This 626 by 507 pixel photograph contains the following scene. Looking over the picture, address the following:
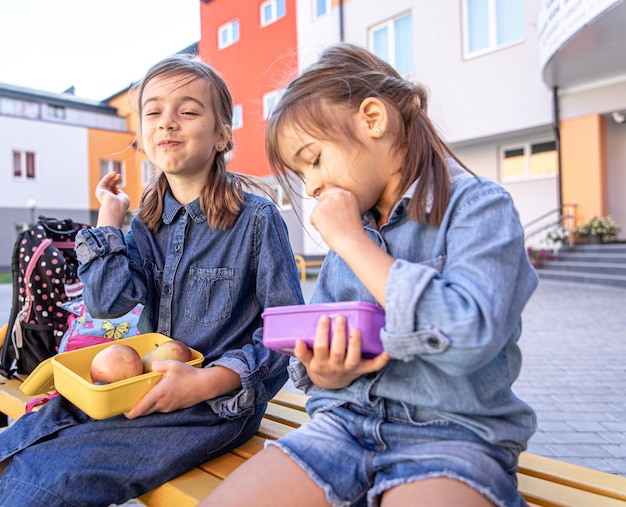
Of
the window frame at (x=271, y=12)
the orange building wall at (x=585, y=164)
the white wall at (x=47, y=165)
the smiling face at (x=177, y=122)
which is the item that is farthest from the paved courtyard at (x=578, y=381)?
the white wall at (x=47, y=165)

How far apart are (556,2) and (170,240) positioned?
30.7ft

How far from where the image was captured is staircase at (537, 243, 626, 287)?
902cm

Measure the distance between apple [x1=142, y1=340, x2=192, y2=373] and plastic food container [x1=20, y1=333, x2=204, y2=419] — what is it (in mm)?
36

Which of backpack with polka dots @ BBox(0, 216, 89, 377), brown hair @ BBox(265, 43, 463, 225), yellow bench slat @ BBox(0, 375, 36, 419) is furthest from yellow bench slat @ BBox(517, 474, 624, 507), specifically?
backpack with polka dots @ BBox(0, 216, 89, 377)

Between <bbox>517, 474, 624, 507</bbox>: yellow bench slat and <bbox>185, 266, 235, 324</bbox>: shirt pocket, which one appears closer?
<bbox>517, 474, 624, 507</bbox>: yellow bench slat

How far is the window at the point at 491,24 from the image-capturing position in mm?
10969

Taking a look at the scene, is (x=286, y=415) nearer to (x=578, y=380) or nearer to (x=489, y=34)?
(x=578, y=380)

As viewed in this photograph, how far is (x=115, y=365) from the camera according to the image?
4.76ft

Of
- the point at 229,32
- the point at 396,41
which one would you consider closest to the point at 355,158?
the point at 396,41

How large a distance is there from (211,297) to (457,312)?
0.99 metres

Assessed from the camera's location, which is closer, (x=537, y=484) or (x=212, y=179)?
(x=537, y=484)

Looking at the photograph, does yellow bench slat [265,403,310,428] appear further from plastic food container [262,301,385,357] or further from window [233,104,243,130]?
window [233,104,243,130]

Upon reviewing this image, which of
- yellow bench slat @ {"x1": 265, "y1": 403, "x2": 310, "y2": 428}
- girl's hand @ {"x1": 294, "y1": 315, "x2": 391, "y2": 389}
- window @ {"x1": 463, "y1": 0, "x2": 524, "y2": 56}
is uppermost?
window @ {"x1": 463, "y1": 0, "x2": 524, "y2": 56}

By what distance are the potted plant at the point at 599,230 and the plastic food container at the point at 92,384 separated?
10381 mm
